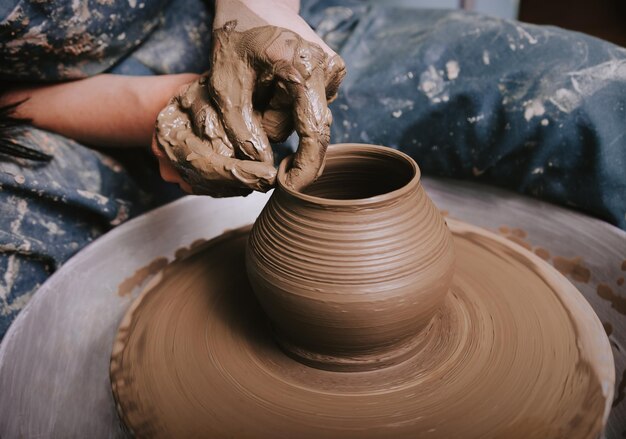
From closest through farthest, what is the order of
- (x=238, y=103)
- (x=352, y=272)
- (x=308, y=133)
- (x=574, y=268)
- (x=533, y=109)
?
1. (x=352, y=272)
2. (x=308, y=133)
3. (x=238, y=103)
4. (x=574, y=268)
5. (x=533, y=109)

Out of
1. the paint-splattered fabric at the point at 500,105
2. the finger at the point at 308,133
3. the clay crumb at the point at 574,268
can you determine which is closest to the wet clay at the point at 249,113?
the finger at the point at 308,133

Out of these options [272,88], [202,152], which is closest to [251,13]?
[272,88]

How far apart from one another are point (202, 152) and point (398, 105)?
2.49ft

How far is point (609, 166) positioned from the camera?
4.67ft

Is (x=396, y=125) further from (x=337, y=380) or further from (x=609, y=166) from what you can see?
(x=337, y=380)

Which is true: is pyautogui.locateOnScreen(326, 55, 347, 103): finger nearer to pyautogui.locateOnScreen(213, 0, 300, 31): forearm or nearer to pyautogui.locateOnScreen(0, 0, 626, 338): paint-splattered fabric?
pyautogui.locateOnScreen(213, 0, 300, 31): forearm

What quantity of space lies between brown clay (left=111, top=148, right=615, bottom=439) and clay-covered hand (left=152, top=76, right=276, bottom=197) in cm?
10

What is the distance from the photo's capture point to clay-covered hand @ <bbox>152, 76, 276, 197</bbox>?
3.47 ft

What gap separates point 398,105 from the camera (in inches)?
64.9

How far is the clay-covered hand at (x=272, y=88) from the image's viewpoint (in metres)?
1.04

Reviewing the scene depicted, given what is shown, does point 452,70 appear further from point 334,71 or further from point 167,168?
point 167,168

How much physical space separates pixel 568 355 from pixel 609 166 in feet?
2.21

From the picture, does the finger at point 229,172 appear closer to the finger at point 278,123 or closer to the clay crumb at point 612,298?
the finger at point 278,123

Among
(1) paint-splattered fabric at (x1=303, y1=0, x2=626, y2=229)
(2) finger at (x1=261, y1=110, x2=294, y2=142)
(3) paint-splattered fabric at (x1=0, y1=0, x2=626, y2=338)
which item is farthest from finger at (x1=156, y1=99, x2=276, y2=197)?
(1) paint-splattered fabric at (x1=303, y1=0, x2=626, y2=229)
